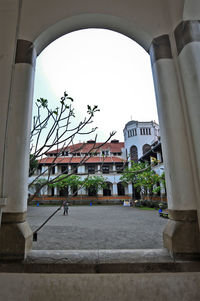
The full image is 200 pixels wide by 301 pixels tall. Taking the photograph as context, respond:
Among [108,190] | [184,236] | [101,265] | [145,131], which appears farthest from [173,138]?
[145,131]

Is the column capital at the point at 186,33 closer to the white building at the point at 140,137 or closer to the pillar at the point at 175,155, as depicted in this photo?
the pillar at the point at 175,155

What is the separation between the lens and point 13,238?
3.88 feet

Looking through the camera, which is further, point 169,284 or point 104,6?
point 104,6

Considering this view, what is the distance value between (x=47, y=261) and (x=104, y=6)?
2.47m

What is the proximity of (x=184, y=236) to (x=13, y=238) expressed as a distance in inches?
49.0

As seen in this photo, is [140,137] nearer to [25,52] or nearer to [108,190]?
[108,190]

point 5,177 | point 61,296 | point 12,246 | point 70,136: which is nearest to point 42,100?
point 70,136

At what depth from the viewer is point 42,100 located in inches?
53.9

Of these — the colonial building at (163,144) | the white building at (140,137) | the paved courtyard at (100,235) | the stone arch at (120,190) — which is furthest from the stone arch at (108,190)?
the colonial building at (163,144)

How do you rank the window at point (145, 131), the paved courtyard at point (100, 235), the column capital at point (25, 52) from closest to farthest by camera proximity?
1. the column capital at point (25, 52)
2. the paved courtyard at point (100, 235)
3. the window at point (145, 131)

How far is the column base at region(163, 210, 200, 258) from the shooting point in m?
1.14

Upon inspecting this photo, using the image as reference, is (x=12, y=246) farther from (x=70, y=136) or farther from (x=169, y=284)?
(x=169, y=284)

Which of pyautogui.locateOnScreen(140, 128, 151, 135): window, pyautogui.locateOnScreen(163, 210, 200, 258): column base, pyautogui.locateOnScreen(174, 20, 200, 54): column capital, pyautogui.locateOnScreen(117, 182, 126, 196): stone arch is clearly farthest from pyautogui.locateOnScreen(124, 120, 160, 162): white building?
pyautogui.locateOnScreen(163, 210, 200, 258): column base

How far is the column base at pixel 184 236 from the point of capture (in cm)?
114
